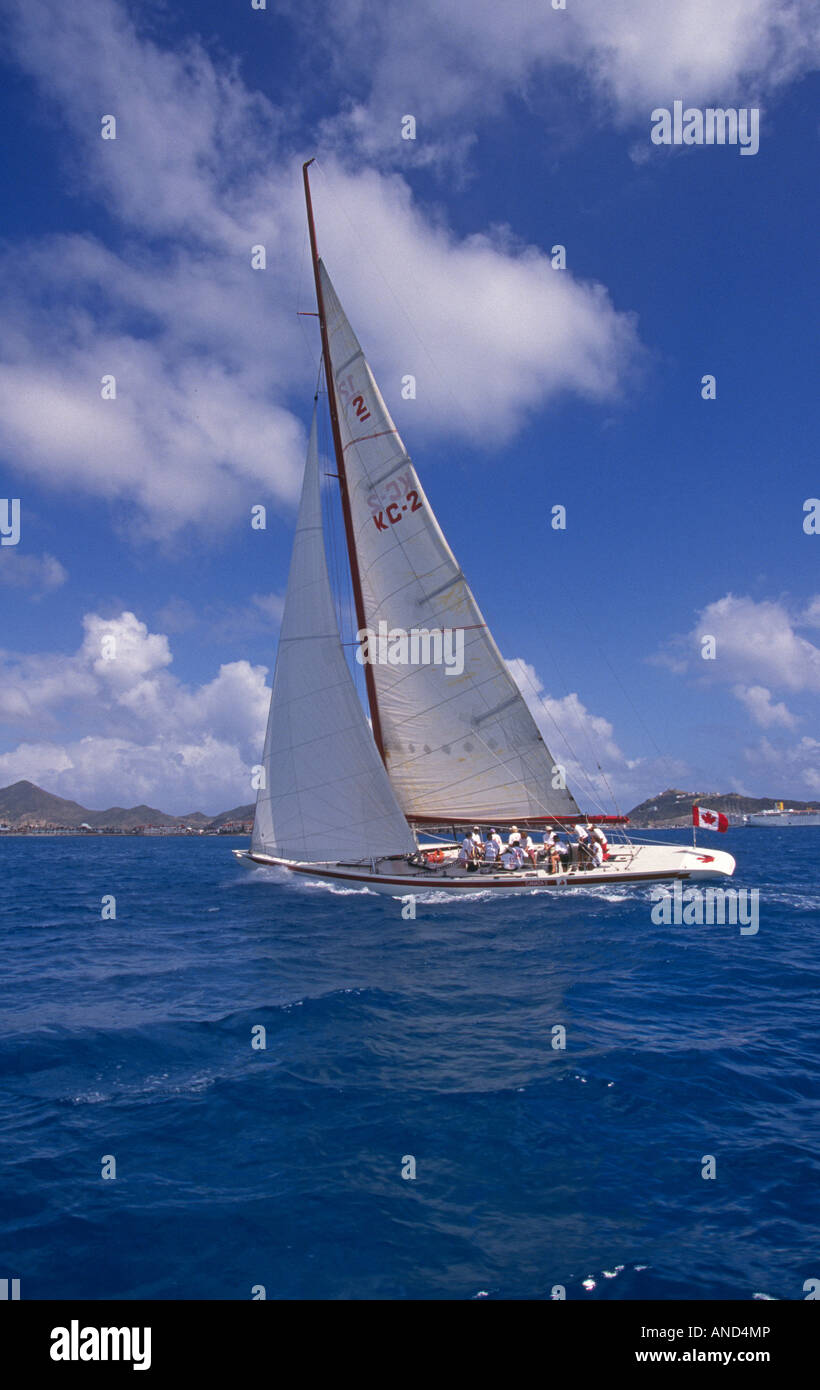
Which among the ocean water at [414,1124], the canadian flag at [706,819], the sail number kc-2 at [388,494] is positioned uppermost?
the sail number kc-2 at [388,494]

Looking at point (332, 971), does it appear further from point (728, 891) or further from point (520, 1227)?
point (728, 891)

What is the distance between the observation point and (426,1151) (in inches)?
327

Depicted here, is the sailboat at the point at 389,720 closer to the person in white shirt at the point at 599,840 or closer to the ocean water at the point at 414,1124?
the person in white shirt at the point at 599,840

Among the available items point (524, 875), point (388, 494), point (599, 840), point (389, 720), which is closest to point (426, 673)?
point (389, 720)

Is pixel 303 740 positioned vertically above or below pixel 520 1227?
above

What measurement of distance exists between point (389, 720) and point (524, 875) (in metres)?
8.03

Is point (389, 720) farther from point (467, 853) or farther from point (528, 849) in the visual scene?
point (528, 849)

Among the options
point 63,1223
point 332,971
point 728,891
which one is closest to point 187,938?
point 332,971

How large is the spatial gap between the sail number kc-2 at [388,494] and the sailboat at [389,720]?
2.2 inches

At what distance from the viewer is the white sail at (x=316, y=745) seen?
2659 centimetres

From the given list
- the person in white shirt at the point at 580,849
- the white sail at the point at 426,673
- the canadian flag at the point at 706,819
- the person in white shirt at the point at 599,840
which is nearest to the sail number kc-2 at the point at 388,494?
the white sail at the point at 426,673

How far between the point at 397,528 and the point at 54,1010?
20335 mm

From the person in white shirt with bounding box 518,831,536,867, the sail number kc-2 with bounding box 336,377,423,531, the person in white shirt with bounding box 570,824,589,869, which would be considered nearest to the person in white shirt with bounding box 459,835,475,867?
the person in white shirt with bounding box 518,831,536,867

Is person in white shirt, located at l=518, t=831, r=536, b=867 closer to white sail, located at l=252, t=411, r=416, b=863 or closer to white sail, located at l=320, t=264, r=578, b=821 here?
white sail, located at l=320, t=264, r=578, b=821
